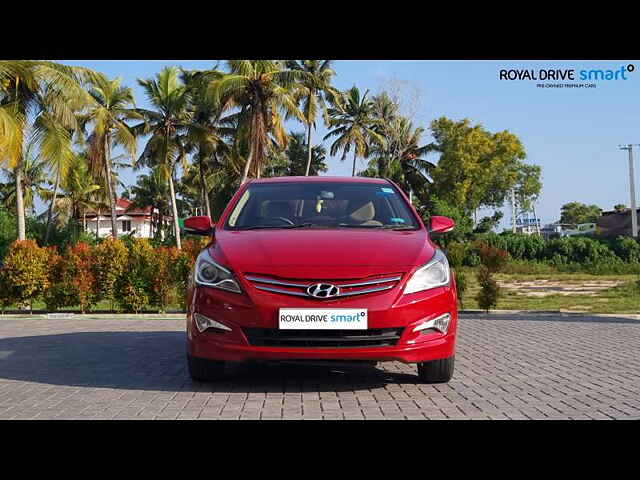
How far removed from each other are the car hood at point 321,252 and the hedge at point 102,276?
25.9 ft

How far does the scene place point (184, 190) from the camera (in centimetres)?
6956

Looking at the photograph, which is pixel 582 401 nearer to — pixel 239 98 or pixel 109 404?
pixel 109 404

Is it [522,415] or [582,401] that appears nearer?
[522,415]

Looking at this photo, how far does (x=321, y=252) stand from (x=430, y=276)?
0.85 metres

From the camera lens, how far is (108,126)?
40.2 meters

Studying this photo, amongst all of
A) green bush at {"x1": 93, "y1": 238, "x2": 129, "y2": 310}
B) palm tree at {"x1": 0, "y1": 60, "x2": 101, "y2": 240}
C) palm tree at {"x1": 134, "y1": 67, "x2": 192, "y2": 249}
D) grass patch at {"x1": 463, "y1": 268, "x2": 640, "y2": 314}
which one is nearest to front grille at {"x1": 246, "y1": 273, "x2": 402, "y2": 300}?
green bush at {"x1": 93, "y1": 238, "x2": 129, "y2": 310}

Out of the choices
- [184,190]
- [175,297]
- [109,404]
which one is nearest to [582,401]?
[109,404]

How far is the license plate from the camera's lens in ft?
17.0

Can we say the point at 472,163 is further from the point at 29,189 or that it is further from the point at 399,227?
the point at 399,227

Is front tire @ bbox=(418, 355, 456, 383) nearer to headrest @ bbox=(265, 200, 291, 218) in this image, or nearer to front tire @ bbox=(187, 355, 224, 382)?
front tire @ bbox=(187, 355, 224, 382)

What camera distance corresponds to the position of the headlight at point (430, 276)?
5.39 meters

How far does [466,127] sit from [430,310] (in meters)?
50.8

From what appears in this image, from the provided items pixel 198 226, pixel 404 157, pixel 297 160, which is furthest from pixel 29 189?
pixel 198 226

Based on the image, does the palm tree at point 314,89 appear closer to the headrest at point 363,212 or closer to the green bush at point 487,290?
the green bush at point 487,290
